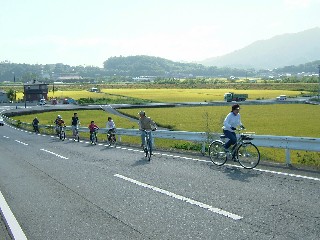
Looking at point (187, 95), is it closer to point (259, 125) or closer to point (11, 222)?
point (259, 125)

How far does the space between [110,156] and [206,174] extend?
5.82 metres

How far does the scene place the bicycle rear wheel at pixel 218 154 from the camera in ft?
37.5

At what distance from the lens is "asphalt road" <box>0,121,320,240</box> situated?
5.71 meters

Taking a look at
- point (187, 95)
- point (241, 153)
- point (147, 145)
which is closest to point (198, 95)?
point (187, 95)

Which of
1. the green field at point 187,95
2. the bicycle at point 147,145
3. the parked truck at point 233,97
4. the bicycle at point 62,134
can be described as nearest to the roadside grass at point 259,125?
the bicycle at point 147,145

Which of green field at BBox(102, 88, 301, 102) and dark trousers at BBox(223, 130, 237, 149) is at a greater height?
dark trousers at BBox(223, 130, 237, 149)

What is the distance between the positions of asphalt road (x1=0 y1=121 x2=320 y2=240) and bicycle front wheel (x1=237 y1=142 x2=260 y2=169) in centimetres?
35

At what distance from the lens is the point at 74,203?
25.2 ft

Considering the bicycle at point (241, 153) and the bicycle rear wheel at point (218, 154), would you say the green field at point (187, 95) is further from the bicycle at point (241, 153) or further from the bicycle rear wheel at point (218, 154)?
the bicycle at point (241, 153)

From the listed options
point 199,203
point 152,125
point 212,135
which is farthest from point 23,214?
point 212,135

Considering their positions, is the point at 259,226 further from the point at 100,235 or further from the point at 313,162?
the point at 313,162

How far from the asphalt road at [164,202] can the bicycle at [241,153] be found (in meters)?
0.32

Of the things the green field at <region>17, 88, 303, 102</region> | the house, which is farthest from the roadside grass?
the house

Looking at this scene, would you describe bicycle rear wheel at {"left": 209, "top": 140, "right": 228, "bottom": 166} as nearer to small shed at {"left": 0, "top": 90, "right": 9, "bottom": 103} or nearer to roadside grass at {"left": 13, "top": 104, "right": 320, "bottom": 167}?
roadside grass at {"left": 13, "top": 104, "right": 320, "bottom": 167}
